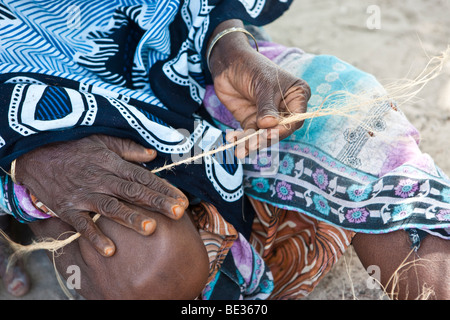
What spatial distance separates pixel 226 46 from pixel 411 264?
3.04 feet

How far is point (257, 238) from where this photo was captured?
1.63 metres

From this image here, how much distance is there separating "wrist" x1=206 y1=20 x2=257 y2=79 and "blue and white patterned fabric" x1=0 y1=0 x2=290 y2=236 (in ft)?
0.10

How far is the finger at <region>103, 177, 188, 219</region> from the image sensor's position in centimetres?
112

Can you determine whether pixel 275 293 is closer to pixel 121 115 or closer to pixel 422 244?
pixel 422 244

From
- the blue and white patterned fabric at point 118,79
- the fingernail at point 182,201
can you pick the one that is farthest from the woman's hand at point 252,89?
the fingernail at point 182,201

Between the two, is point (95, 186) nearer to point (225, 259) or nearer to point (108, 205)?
point (108, 205)

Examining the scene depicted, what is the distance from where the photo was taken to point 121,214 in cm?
111

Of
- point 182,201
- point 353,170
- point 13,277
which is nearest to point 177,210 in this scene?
point 182,201

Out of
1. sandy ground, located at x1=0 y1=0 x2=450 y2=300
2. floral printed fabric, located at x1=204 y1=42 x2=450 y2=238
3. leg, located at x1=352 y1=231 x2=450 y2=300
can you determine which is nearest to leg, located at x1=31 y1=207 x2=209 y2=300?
floral printed fabric, located at x1=204 y1=42 x2=450 y2=238

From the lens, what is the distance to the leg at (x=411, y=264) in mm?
1192

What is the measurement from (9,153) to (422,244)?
3.95 ft

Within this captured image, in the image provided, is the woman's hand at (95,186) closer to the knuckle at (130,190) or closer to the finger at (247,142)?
the knuckle at (130,190)
